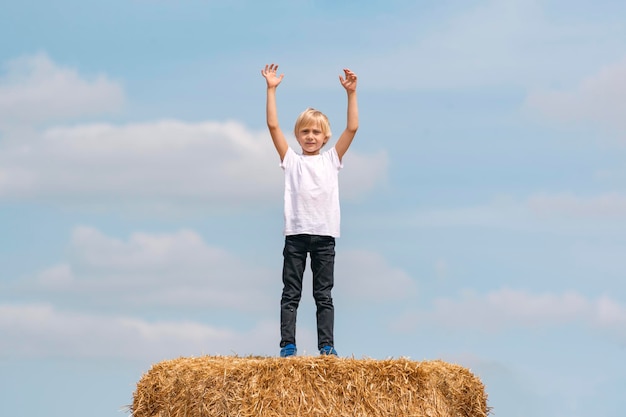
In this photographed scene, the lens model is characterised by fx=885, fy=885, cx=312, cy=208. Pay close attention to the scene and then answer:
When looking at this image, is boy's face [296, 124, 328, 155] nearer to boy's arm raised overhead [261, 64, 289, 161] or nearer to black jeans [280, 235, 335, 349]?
boy's arm raised overhead [261, 64, 289, 161]

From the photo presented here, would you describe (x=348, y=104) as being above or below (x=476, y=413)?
above

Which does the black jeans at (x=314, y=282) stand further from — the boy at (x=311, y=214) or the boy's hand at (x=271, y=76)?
the boy's hand at (x=271, y=76)

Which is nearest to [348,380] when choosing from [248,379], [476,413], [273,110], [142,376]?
[248,379]

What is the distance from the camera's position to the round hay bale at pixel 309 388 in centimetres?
881

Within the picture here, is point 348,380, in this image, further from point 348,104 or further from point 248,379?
point 348,104

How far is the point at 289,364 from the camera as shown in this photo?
29.3 feet

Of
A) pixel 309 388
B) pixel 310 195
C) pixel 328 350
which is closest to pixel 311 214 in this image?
pixel 310 195

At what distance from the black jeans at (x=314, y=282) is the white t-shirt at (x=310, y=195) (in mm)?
134

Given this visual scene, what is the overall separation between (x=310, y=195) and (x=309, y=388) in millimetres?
2458

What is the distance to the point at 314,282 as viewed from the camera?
414 inches

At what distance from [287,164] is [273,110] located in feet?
2.24

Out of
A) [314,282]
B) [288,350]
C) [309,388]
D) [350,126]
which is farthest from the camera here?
[350,126]

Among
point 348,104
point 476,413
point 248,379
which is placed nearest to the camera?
point 248,379

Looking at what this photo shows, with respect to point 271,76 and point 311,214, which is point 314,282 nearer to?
point 311,214
